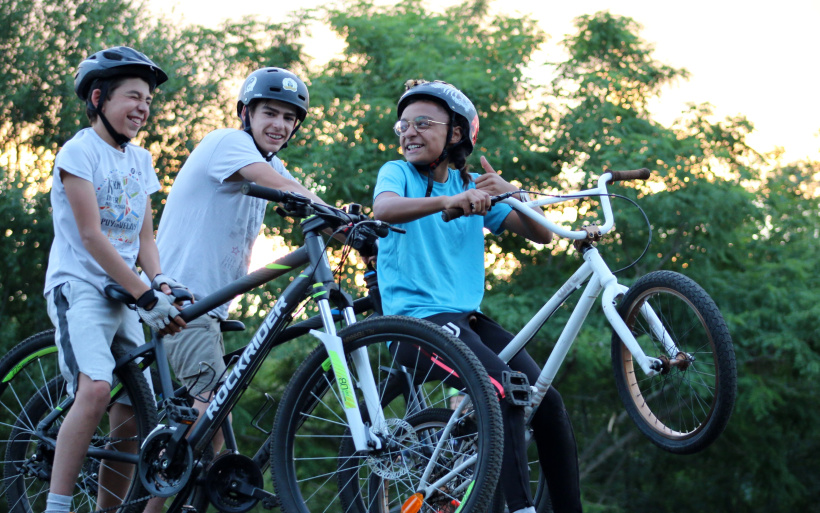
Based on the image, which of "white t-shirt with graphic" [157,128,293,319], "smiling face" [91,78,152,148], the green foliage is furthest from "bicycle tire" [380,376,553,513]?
the green foliage

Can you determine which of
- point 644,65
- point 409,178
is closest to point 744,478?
point 644,65

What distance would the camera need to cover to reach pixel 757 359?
10.8 meters

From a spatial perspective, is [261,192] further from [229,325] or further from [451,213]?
[229,325]

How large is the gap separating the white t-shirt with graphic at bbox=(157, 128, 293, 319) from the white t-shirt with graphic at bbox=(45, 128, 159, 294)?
15 cm

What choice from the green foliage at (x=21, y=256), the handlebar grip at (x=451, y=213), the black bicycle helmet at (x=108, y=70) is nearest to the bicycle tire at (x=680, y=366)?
the handlebar grip at (x=451, y=213)

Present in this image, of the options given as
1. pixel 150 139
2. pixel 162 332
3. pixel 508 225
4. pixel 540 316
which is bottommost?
pixel 162 332

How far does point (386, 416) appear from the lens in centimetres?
285

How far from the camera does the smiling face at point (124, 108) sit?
3.39 metres

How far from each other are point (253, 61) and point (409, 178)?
8.88 meters

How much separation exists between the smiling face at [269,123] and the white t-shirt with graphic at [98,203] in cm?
50

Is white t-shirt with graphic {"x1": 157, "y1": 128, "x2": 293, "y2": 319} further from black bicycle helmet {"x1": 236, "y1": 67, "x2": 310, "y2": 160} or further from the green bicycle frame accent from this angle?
the green bicycle frame accent

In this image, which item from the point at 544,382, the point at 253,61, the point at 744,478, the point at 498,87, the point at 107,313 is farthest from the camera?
the point at 744,478

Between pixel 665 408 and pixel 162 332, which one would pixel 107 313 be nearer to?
pixel 162 332

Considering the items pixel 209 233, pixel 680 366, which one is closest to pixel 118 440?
pixel 209 233
